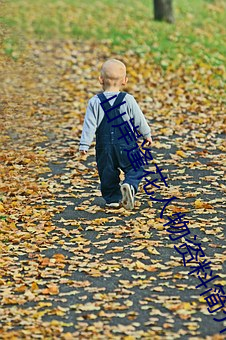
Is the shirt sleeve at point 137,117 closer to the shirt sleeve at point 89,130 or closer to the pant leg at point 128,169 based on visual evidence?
the pant leg at point 128,169

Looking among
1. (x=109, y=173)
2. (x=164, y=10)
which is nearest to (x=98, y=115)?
(x=109, y=173)

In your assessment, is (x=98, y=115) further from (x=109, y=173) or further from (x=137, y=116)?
(x=109, y=173)

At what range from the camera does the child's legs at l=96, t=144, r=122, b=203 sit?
7.64 meters

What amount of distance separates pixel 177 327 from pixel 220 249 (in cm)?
161

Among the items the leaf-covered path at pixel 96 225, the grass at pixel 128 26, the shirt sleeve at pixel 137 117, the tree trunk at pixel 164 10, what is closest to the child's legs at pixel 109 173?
the leaf-covered path at pixel 96 225

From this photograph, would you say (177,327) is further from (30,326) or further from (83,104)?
(83,104)

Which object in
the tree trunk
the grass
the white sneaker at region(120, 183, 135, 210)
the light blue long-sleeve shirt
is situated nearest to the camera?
the white sneaker at region(120, 183, 135, 210)

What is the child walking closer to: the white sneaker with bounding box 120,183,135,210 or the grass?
the white sneaker with bounding box 120,183,135,210

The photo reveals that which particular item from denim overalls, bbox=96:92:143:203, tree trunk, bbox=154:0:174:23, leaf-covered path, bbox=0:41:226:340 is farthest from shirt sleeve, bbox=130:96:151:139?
tree trunk, bbox=154:0:174:23

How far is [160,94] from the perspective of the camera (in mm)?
13328

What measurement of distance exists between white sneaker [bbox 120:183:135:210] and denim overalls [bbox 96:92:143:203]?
0.47ft

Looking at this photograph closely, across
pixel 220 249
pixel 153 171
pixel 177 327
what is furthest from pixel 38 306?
pixel 153 171

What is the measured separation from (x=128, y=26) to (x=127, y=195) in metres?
10.7

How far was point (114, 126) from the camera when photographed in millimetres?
7527
